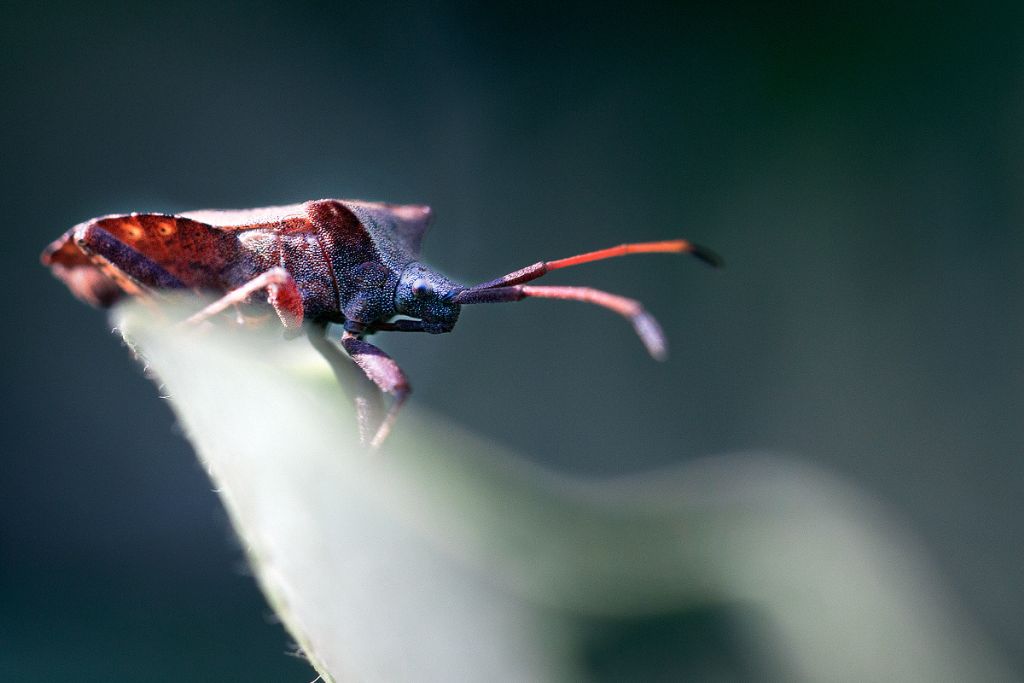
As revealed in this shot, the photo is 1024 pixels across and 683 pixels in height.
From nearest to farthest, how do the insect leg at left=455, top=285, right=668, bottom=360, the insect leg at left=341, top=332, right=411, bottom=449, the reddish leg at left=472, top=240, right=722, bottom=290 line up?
the insect leg at left=455, top=285, right=668, bottom=360 → the insect leg at left=341, top=332, right=411, bottom=449 → the reddish leg at left=472, top=240, right=722, bottom=290

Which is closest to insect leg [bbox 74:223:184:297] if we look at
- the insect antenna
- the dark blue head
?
the dark blue head

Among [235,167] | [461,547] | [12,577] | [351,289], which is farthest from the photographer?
[235,167]

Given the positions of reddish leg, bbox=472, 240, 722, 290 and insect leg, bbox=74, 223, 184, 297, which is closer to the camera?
reddish leg, bbox=472, 240, 722, 290

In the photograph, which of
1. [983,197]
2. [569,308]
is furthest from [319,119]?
[983,197]

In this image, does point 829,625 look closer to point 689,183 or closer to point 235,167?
point 689,183

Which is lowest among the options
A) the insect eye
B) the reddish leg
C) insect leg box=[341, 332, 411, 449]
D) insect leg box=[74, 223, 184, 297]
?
insect leg box=[341, 332, 411, 449]

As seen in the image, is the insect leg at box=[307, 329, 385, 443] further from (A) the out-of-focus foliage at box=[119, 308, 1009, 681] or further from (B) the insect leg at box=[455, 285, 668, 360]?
(B) the insect leg at box=[455, 285, 668, 360]
